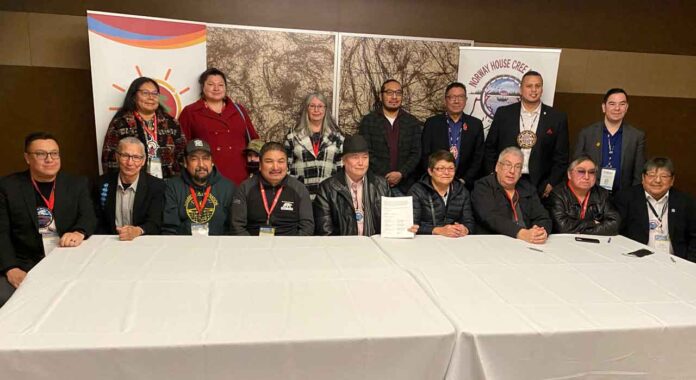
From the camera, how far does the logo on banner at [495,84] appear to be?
4.37 metres

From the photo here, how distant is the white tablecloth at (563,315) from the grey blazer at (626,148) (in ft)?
6.01

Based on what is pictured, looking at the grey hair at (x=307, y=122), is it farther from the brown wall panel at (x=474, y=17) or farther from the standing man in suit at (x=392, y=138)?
the brown wall panel at (x=474, y=17)

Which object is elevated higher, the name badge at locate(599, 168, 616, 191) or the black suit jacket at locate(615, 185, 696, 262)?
the name badge at locate(599, 168, 616, 191)

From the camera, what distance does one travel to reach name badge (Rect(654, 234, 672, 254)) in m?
3.31

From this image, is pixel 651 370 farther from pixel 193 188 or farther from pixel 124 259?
pixel 193 188

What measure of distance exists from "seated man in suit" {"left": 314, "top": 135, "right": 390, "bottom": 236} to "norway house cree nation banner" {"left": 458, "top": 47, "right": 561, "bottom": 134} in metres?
1.70

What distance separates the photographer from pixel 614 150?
3.97 metres

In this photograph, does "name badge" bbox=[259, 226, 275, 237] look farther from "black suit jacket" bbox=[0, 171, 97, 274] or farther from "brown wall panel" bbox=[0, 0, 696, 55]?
"brown wall panel" bbox=[0, 0, 696, 55]

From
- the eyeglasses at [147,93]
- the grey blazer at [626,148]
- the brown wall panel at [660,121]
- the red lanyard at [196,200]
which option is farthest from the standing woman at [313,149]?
the brown wall panel at [660,121]

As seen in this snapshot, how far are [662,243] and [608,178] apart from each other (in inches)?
28.5

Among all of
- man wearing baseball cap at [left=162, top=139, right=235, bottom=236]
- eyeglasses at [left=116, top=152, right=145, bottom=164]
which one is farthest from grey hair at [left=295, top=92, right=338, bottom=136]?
eyeglasses at [left=116, top=152, right=145, bottom=164]

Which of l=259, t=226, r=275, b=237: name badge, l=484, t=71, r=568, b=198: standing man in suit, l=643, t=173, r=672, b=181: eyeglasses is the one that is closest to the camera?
l=259, t=226, r=275, b=237: name badge

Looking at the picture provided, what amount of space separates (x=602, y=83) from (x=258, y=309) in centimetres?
485

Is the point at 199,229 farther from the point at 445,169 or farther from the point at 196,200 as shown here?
the point at 445,169
